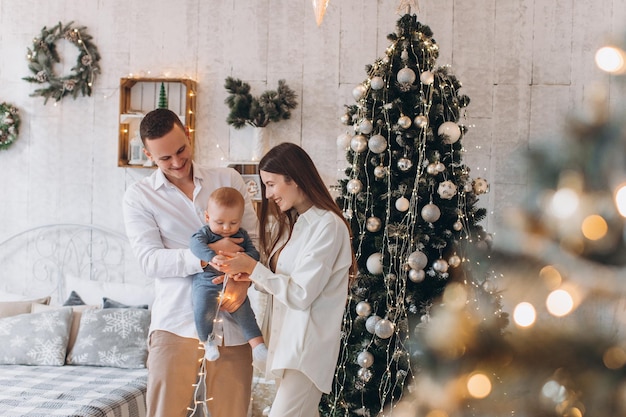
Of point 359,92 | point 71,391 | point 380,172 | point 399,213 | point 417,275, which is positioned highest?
point 359,92

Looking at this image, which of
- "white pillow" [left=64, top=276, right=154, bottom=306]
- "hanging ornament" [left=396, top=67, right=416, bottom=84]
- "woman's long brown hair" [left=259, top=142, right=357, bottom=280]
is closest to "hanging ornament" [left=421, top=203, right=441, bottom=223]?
"hanging ornament" [left=396, top=67, right=416, bottom=84]

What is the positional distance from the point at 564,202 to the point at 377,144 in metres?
2.67

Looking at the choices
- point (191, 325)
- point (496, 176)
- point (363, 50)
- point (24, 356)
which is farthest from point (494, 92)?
point (24, 356)

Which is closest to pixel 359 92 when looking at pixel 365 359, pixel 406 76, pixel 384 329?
pixel 406 76

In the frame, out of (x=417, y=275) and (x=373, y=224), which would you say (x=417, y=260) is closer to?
(x=417, y=275)

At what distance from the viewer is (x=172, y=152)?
7.64ft

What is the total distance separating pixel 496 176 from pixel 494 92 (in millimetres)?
556

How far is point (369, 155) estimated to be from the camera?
131 inches

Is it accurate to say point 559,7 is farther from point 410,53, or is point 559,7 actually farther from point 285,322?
point 285,322

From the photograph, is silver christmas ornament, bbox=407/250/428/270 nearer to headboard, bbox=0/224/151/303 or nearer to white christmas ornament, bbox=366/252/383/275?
white christmas ornament, bbox=366/252/383/275

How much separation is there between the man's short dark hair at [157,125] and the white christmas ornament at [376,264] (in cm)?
133

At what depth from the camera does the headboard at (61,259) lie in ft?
15.0

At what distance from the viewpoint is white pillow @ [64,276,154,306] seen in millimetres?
4211

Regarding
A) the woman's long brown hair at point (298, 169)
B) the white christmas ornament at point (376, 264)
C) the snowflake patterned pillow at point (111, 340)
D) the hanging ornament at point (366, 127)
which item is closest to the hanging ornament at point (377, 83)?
the hanging ornament at point (366, 127)
